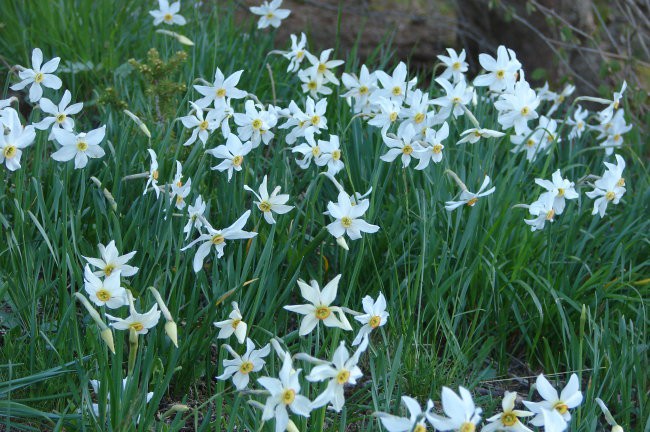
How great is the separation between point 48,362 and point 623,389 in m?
1.52

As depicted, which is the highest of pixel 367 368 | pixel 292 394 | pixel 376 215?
pixel 292 394

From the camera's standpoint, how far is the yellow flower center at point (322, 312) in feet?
6.15

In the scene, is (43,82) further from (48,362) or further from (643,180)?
(643,180)

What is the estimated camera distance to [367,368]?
98.7 inches

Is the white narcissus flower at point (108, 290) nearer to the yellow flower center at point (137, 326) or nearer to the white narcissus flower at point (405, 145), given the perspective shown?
the yellow flower center at point (137, 326)

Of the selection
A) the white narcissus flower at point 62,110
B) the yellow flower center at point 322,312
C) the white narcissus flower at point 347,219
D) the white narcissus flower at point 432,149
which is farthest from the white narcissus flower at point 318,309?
the white narcissus flower at point 62,110

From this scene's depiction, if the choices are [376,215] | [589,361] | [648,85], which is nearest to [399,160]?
[376,215]

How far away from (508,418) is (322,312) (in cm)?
48

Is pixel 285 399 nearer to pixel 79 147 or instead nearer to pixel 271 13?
pixel 79 147

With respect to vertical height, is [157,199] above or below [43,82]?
below

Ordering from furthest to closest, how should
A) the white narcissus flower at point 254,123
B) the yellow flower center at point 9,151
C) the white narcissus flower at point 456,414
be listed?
the white narcissus flower at point 254,123, the yellow flower center at point 9,151, the white narcissus flower at point 456,414

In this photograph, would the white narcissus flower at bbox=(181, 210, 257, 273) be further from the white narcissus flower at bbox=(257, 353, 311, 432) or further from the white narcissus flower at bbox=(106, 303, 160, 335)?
the white narcissus flower at bbox=(257, 353, 311, 432)

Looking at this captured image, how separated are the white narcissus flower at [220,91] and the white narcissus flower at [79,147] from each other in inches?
17.2

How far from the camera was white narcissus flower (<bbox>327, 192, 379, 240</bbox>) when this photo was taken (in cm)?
206
